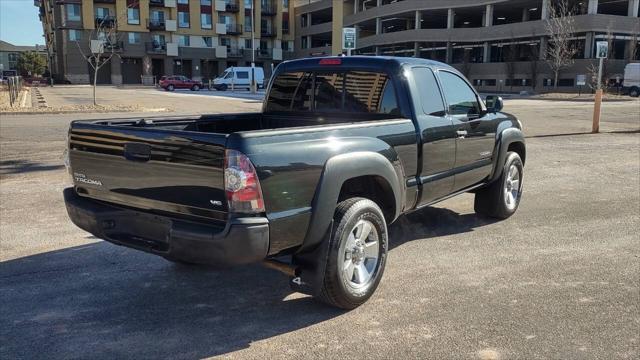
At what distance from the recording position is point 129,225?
3.81 m

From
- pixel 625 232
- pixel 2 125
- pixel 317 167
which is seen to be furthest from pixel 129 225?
pixel 2 125

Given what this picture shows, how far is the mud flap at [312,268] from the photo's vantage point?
152 inches

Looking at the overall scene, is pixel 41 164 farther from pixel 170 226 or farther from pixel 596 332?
A: pixel 596 332

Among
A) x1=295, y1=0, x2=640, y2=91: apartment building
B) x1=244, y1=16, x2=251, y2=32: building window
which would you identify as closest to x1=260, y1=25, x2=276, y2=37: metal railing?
x1=244, y1=16, x2=251, y2=32: building window

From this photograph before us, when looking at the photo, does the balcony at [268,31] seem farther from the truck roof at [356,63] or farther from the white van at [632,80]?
the truck roof at [356,63]

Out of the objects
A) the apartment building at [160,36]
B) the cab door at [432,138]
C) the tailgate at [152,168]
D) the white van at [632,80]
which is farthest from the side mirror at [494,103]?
the apartment building at [160,36]

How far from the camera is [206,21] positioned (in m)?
79.1

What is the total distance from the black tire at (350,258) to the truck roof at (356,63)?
1479 millimetres

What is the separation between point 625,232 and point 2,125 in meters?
16.3

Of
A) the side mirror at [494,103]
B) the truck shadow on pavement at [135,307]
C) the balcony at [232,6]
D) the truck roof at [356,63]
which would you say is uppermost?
the balcony at [232,6]

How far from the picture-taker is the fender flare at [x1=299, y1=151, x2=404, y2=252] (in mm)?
3773

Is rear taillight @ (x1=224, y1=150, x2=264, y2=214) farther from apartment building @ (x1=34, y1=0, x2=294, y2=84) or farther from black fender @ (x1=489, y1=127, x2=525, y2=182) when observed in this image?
apartment building @ (x1=34, y1=0, x2=294, y2=84)

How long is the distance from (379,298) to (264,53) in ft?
281

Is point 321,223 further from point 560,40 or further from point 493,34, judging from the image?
point 493,34
